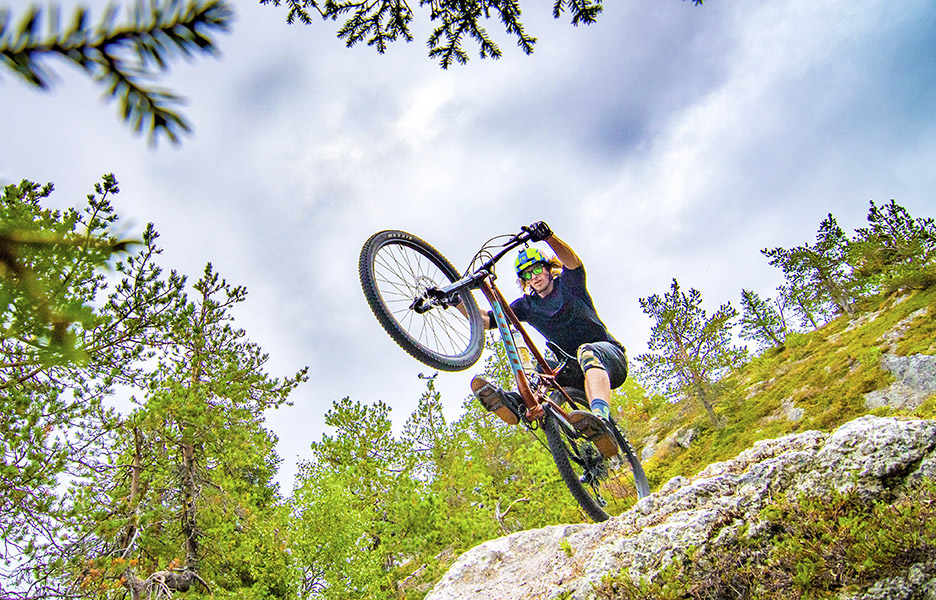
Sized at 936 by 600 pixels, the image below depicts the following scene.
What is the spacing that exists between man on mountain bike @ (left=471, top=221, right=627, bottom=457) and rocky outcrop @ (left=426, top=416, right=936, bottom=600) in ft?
3.44

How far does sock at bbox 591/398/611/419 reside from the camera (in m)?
5.09

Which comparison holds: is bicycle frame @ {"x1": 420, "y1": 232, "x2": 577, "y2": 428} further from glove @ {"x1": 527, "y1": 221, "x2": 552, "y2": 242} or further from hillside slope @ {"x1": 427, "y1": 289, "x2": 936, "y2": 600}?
hillside slope @ {"x1": 427, "y1": 289, "x2": 936, "y2": 600}

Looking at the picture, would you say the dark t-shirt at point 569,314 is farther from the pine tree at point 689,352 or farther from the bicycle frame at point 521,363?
the pine tree at point 689,352

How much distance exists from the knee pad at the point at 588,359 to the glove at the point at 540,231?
134 cm

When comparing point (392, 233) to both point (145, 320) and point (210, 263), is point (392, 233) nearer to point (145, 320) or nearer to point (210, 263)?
point (145, 320)

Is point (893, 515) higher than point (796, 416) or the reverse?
higher

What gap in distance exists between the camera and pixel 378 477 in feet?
58.7

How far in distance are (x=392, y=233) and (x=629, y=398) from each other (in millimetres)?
23741

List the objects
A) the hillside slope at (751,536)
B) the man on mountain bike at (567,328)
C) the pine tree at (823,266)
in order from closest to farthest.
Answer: the hillside slope at (751,536) < the man on mountain bike at (567,328) < the pine tree at (823,266)

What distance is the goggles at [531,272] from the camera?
226 inches

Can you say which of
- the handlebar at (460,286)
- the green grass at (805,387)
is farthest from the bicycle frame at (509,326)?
the green grass at (805,387)

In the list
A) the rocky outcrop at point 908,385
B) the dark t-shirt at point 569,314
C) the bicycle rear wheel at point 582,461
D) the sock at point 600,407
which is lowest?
the rocky outcrop at point 908,385

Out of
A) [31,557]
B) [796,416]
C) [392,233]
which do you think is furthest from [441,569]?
[796,416]

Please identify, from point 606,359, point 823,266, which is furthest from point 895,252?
point 606,359
